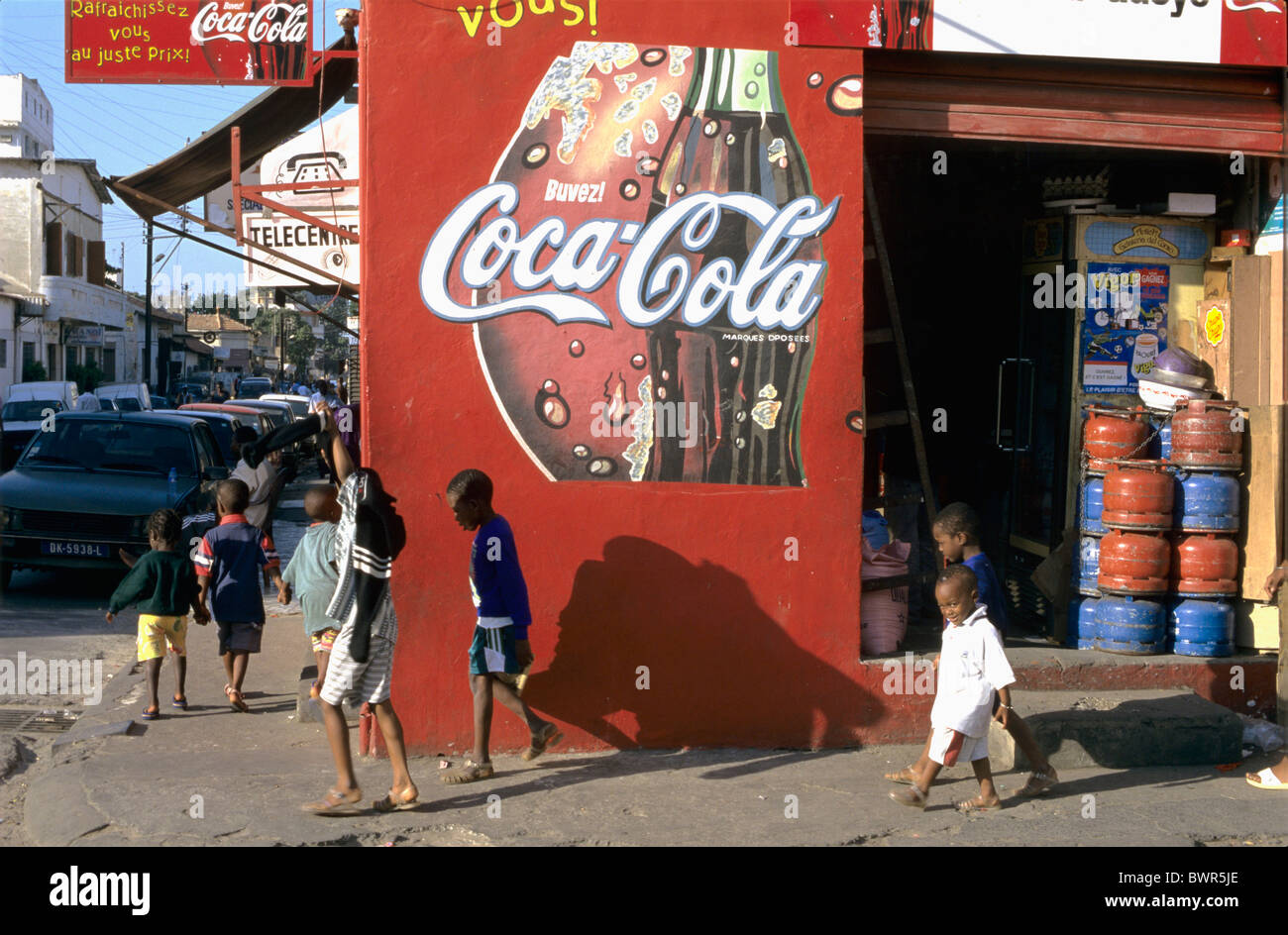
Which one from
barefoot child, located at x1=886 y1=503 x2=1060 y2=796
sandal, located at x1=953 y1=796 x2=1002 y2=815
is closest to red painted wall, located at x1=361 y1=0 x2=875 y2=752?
barefoot child, located at x1=886 y1=503 x2=1060 y2=796

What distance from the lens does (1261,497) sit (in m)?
7.21

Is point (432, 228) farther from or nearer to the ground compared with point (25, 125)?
nearer to the ground

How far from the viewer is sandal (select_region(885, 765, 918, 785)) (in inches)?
230

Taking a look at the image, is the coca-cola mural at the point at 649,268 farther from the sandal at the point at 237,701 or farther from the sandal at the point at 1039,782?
the sandal at the point at 237,701

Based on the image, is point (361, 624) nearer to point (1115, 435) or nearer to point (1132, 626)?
point (1132, 626)

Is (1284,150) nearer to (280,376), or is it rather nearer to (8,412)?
(8,412)

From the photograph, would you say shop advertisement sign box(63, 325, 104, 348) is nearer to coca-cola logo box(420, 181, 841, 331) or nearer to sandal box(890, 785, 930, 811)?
coca-cola logo box(420, 181, 841, 331)

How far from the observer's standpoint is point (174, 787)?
19.1 ft

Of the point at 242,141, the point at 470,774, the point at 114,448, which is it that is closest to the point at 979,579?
the point at 470,774

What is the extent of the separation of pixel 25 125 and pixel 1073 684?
2335 inches

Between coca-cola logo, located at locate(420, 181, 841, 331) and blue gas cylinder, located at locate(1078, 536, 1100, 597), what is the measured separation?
2.50 meters

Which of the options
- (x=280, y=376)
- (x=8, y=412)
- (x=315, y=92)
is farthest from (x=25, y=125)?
(x=315, y=92)

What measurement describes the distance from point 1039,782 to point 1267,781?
126 cm

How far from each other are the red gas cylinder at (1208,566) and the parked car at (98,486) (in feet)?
26.3
